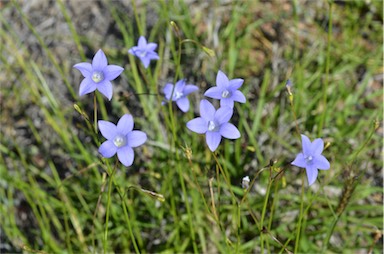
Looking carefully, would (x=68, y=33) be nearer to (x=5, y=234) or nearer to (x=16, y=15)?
(x=16, y=15)

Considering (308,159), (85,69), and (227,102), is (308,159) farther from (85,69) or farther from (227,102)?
(85,69)

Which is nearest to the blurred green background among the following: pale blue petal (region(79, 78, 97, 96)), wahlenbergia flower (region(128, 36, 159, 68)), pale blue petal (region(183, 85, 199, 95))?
wahlenbergia flower (region(128, 36, 159, 68))

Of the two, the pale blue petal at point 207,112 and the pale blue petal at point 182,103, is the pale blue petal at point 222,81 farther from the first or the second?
the pale blue petal at point 182,103

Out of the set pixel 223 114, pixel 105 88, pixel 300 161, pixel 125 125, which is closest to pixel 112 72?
pixel 105 88

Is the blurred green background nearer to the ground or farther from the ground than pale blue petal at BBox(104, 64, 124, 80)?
nearer to the ground

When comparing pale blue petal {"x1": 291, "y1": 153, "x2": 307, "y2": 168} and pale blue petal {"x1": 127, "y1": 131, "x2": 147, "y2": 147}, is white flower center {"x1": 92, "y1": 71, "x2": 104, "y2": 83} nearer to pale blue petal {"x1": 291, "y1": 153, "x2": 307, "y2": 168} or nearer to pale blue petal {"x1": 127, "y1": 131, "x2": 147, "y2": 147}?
pale blue petal {"x1": 127, "y1": 131, "x2": 147, "y2": 147}

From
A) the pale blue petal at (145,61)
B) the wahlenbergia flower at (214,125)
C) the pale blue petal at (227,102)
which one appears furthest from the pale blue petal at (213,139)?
the pale blue petal at (145,61)
